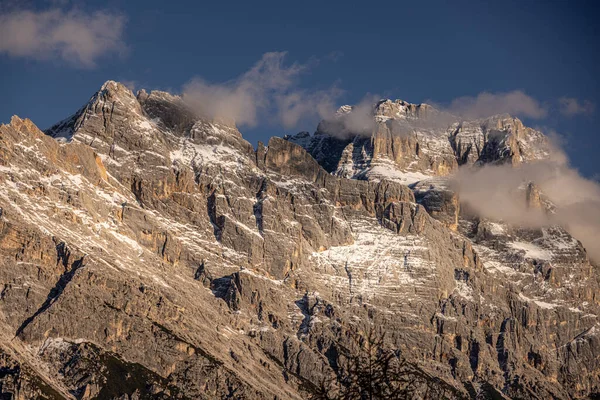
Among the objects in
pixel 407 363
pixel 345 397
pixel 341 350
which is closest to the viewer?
pixel 345 397

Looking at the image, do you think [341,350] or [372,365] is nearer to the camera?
[372,365]

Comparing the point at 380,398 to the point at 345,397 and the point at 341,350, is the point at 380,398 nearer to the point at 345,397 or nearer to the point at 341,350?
the point at 345,397

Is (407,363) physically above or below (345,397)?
above

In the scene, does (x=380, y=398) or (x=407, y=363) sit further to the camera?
(x=407, y=363)

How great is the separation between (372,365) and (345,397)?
5.74ft

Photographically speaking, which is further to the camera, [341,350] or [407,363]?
[341,350]

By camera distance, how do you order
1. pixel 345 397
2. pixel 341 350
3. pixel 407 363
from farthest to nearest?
1. pixel 341 350
2. pixel 407 363
3. pixel 345 397

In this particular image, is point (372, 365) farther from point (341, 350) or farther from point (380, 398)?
point (341, 350)

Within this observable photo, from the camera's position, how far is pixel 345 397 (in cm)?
4166

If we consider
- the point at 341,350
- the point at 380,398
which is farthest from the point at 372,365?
the point at 341,350

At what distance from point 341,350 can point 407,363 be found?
4.81m

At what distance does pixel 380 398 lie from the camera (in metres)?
41.9

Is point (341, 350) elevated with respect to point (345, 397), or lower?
elevated

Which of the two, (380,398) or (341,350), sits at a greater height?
(341,350)
